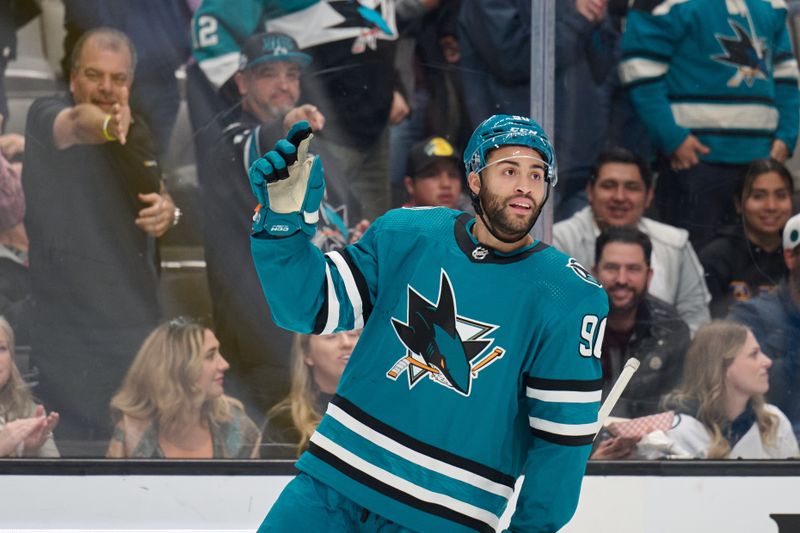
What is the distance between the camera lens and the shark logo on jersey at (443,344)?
1.86 metres

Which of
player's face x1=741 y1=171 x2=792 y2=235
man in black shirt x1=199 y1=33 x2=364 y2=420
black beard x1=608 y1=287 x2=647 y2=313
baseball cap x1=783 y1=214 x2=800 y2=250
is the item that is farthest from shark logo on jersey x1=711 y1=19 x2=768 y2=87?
man in black shirt x1=199 y1=33 x2=364 y2=420

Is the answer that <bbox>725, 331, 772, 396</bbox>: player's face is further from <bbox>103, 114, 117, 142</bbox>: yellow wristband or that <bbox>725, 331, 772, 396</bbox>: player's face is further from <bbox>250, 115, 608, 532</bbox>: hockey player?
<bbox>103, 114, 117, 142</bbox>: yellow wristband

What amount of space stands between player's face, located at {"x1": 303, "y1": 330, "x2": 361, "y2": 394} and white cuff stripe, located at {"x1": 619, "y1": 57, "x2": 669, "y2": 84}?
975mm

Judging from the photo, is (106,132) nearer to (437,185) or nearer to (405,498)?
(437,185)

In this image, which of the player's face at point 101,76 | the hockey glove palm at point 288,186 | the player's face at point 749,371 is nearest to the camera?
the hockey glove palm at point 288,186

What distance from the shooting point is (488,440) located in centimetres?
186

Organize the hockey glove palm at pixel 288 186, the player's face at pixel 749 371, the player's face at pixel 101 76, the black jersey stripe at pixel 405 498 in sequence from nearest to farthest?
the hockey glove palm at pixel 288 186 → the black jersey stripe at pixel 405 498 → the player's face at pixel 101 76 → the player's face at pixel 749 371

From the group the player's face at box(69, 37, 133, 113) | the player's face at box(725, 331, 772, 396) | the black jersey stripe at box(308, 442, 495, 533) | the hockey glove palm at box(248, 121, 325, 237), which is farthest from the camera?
the player's face at box(725, 331, 772, 396)

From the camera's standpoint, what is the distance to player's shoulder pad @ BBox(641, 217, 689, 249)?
3.03 metres

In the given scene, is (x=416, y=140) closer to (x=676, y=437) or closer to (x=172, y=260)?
(x=172, y=260)

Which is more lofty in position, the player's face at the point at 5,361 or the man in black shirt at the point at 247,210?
the man in black shirt at the point at 247,210

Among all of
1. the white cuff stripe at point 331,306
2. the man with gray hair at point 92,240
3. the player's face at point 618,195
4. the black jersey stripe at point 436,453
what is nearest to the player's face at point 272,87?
the man with gray hair at point 92,240

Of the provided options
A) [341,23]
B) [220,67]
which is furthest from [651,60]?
[220,67]

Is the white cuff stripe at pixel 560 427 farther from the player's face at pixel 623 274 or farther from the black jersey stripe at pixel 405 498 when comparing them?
the player's face at pixel 623 274
